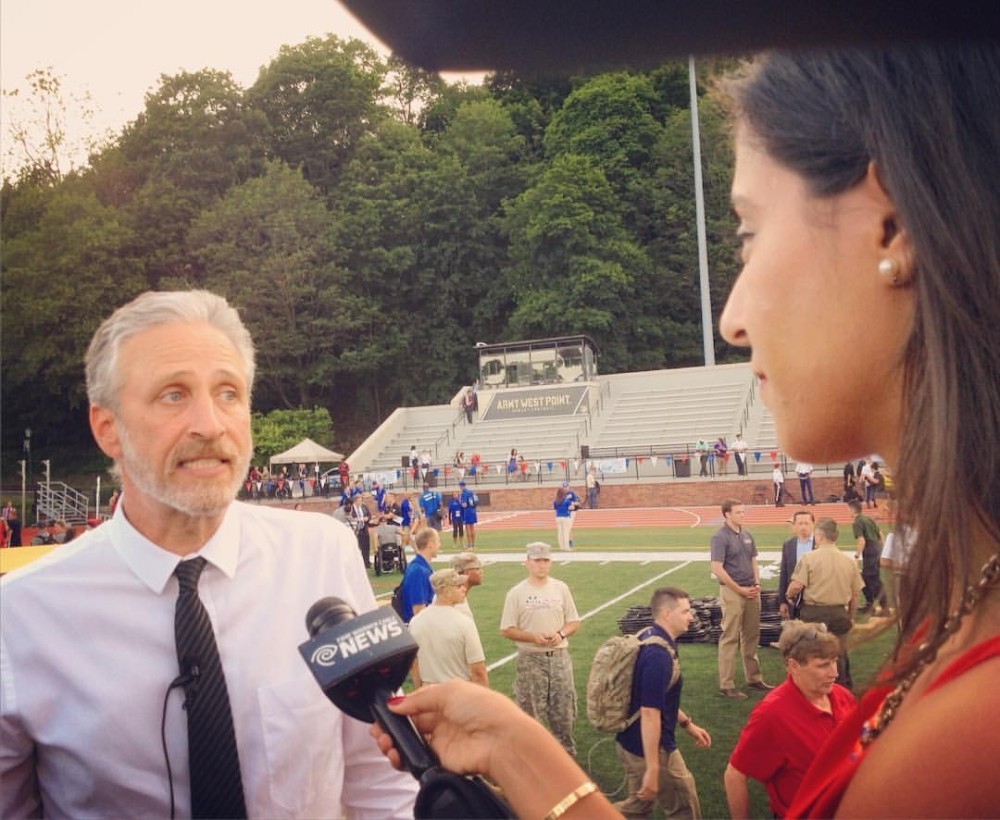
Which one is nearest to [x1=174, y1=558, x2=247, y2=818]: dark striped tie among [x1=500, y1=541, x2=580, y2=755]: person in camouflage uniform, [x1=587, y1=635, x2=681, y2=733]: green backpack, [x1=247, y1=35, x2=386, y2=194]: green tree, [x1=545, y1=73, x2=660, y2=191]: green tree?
[x1=587, y1=635, x2=681, y2=733]: green backpack

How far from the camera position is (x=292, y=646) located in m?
1.98

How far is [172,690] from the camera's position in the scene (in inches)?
71.0

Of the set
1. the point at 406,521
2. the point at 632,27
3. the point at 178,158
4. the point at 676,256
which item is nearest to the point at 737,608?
the point at 632,27

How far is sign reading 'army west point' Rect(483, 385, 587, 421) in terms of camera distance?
34750 millimetres

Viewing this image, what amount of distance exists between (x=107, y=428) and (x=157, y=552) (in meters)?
0.46

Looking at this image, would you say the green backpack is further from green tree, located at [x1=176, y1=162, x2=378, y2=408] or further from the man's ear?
green tree, located at [x1=176, y1=162, x2=378, y2=408]

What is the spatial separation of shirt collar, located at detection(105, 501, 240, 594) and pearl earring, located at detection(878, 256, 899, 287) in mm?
1699

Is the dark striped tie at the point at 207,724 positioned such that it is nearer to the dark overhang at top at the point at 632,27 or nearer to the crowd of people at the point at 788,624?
the crowd of people at the point at 788,624

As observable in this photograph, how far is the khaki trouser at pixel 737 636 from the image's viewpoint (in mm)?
7387

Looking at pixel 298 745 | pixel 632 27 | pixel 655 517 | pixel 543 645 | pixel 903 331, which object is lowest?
pixel 655 517

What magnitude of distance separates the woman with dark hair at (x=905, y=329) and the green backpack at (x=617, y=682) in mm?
4067

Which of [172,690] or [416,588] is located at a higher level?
[172,690]

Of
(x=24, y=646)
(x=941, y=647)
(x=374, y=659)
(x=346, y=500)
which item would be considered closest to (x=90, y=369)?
(x=24, y=646)

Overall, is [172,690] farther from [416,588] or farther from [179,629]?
[416,588]
